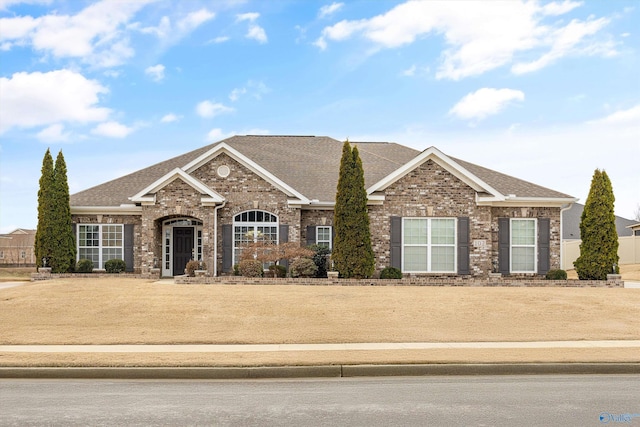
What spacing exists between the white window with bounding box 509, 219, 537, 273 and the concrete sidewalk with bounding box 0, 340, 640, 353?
13.5 metres

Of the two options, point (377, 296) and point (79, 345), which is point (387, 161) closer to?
point (377, 296)

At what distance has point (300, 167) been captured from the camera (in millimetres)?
32500

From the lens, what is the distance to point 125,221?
29.3 m

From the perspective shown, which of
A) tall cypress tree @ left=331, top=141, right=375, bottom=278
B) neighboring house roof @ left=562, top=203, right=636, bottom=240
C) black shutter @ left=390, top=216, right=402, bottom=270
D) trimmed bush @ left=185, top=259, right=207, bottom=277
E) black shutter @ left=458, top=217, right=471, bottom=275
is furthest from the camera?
neighboring house roof @ left=562, top=203, right=636, bottom=240

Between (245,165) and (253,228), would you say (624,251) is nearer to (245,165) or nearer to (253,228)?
(253,228)

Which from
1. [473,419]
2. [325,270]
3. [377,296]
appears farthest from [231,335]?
[325,270]

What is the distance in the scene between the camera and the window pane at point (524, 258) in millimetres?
28469

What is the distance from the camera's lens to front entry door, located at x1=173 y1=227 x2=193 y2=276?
1158 inches

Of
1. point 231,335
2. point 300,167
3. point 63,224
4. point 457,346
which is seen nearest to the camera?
point 457,346

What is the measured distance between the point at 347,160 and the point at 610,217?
11004 millimetres

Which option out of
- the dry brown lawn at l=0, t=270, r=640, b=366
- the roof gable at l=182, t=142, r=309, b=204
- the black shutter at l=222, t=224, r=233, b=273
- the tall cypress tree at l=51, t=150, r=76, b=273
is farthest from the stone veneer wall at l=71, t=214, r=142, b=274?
the dry brown lawn at l=0, t=270, r=640, b=366

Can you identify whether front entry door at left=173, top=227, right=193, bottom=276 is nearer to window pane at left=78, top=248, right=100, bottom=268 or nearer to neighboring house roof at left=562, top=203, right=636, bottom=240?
window pane at left=78, top=248, right=100, bottom=268

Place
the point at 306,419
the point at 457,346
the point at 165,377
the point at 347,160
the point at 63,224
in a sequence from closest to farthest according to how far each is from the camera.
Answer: the point at 306,419 < the point at 165,377 < the point at 457,346 < the point at 347,160 < the point at 63,224

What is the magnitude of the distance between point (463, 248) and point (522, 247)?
9.71 feet
